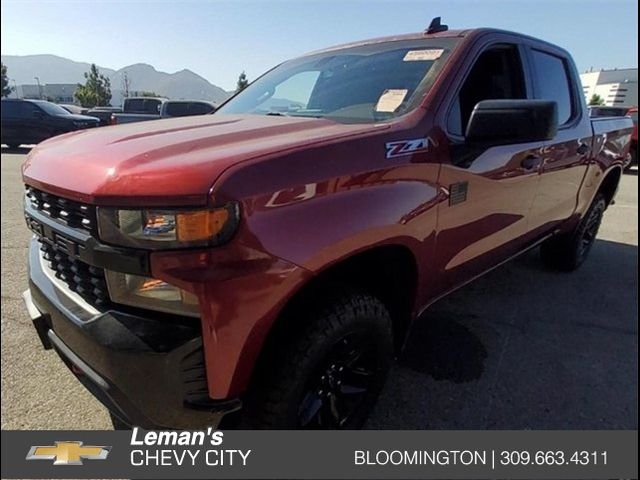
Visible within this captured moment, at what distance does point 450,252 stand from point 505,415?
0.89 meters

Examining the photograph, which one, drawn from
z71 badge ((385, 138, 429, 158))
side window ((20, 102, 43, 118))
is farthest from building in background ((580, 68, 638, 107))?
z71 badge ((385, 138, 429, 158))

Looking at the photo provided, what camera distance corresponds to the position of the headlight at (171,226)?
1.35 m

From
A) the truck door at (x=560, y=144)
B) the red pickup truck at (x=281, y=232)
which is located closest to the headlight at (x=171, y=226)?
the red pickup truck at (x=281, y=232)

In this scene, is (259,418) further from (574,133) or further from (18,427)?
(574,133)

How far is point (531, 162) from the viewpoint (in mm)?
2771

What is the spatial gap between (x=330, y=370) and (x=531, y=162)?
6.01ft

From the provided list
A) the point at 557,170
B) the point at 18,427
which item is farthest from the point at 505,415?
the point at 18,427

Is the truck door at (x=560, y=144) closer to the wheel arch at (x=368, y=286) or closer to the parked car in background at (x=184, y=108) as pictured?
the wheel arch at (x=368, y=286)

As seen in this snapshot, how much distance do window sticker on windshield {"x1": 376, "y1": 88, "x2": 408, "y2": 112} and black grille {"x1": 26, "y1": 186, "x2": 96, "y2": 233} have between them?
1388 mm

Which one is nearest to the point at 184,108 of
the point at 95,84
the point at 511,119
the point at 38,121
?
the point at 95,84

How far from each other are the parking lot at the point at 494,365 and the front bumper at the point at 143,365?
2.62 ft

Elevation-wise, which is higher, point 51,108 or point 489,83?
point 489,83

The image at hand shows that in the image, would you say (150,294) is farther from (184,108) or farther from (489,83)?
(184,108)

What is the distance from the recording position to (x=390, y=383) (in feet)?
8.46
